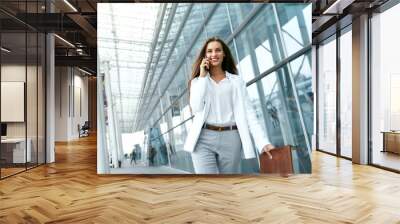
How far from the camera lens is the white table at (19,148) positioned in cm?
675

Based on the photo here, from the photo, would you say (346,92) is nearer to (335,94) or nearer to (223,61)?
(335,94)

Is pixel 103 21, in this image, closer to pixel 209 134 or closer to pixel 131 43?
pixel 131 43

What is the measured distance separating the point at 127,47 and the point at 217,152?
2.25 meters

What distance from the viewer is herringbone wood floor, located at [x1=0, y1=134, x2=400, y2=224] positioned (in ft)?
13.5

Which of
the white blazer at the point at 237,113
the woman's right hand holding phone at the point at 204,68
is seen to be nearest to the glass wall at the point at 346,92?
the white blazer at the point at 237,113

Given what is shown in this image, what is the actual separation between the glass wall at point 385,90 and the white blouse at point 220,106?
3.25 meters

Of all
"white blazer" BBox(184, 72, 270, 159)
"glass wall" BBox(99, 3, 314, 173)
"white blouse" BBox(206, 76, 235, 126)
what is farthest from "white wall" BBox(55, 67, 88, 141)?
"white blouse" BBox(206, 76, 235, 126)

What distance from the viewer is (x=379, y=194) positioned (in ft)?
17.4

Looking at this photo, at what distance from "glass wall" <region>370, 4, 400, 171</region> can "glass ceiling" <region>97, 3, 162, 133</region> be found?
4421 mm

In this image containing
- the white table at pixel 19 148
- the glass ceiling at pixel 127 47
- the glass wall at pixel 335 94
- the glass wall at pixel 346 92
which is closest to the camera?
the glass ceiling at pixel 127 47

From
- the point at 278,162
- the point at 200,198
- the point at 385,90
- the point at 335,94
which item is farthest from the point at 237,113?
the point at 335,94

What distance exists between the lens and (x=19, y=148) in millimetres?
7215

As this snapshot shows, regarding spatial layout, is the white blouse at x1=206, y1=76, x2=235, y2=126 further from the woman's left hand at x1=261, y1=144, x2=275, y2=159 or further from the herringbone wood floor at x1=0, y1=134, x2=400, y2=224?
the herringbone wood floor at x1=0, y1=134, x2=400, y2=224

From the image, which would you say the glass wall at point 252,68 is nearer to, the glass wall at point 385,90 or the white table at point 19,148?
the glass wall at point 385,90
